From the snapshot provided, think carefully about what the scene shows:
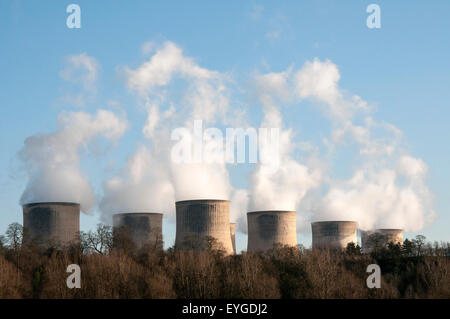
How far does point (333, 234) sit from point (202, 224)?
35.0 ft

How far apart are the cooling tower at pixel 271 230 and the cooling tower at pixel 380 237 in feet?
24.2

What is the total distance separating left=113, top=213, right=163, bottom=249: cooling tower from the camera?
35.6m

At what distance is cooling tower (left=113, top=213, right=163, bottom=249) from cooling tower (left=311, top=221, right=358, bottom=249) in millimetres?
9099

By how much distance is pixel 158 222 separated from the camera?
121 ft

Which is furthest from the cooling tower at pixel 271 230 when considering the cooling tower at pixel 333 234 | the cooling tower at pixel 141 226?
the cooling tower at pixel 141 226

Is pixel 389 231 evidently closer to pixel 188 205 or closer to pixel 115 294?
pixel 188 205

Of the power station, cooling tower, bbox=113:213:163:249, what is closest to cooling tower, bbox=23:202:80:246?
the power station

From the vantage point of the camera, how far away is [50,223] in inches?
1233

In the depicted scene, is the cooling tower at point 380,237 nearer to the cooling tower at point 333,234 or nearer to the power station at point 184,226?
the cooling tower at point 333,234

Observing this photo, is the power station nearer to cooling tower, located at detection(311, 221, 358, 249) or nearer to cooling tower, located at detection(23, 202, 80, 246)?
cooling tower, located at detection(23, 202, 80, 246)
